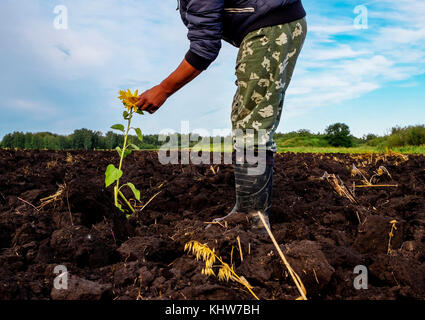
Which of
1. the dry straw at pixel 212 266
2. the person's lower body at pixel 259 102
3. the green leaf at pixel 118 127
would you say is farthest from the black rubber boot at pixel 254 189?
the green leaf at pixel 118 127

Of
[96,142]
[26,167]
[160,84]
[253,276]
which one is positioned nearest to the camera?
[253,276]

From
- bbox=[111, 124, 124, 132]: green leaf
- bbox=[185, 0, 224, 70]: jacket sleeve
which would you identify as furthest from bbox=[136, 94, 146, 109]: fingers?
bbox=[185, 0, 224, 70]: jacket sleeve

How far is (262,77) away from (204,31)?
0.48 meters

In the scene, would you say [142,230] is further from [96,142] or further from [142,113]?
[96,142]

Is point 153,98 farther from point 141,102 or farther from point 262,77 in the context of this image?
point 262,77

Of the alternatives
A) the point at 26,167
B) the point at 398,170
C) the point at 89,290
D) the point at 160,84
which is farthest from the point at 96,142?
the point at 89,290

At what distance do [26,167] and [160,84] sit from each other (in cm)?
345

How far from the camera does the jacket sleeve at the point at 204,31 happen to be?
2.34 m

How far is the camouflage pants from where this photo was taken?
251 centimetres

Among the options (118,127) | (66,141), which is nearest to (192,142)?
(66,141)

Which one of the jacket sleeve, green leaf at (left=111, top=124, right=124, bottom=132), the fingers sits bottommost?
green leaf at (left=111, top=124, right=124, bottom=132)

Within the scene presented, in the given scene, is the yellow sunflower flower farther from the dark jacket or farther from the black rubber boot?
the black rubber boot

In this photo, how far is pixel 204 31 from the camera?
2355mm

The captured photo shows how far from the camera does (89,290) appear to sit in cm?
163
